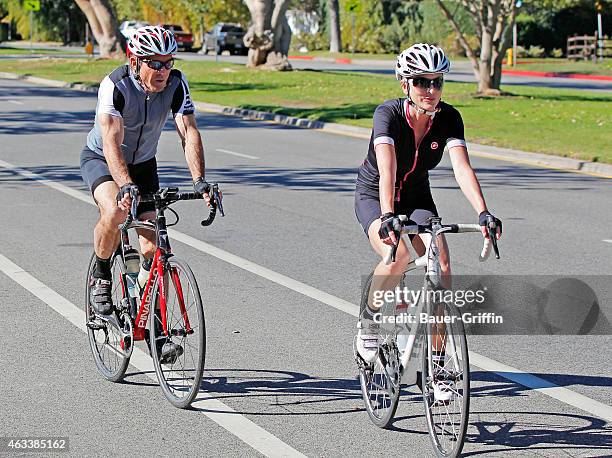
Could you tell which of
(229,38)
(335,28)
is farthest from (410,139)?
(335,28)

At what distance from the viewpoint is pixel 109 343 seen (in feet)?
23.5

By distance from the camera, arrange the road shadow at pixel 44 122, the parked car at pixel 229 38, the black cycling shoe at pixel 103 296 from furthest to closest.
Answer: the parked car at pixel 229 38 < the road shadow at pixel 44 122 < the black cycling shoe at pixel 103 296

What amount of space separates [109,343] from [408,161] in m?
2.16

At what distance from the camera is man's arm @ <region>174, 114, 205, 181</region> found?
22.1 ft

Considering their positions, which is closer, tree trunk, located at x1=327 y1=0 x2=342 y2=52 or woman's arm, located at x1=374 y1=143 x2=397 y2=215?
woman's arm, located at x1=374 y1=143 x2=397 y2=215

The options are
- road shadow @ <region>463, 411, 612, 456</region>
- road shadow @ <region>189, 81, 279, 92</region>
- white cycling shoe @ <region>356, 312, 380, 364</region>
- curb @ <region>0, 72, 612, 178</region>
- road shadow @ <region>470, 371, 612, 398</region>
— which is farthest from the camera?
road shadow @ <region>189, 81, 279, 92</region>

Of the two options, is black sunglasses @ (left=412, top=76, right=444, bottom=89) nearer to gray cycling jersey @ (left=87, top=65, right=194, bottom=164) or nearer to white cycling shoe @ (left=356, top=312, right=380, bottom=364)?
white cycling shoe @ (left=356, top=312, right=380, bottom=364)

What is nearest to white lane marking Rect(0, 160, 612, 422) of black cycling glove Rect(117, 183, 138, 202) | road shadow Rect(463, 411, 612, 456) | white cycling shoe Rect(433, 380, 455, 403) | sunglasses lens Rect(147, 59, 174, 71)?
road shadow Rect(463, 411, 612, 456)

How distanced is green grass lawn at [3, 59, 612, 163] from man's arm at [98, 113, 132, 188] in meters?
13.3

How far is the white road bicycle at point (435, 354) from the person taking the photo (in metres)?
5.39

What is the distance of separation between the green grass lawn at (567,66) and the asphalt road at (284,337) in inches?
1214

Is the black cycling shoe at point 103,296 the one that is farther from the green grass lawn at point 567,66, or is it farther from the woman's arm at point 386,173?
the green grass lawn at point 567,66

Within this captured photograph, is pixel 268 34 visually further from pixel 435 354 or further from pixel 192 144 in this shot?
pixel 435 354

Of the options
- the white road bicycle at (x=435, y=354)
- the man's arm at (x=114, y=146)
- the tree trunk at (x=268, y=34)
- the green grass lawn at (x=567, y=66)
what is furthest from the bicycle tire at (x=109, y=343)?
the green grass lawn at (x=567, y=66)
